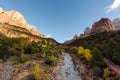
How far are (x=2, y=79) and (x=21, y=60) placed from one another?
11.9m

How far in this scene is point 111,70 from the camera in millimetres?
22562

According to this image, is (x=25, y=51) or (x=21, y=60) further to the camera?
(x=25, y=51)

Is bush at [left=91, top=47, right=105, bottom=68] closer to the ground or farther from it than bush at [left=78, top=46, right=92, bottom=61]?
closer to the ground

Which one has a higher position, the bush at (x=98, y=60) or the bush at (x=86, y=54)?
the bush at (x=86, y=54)

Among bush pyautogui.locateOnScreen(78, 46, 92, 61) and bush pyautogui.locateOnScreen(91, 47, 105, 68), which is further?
bush pyautogui.locateOnScreen(78, 46, 92, 61)

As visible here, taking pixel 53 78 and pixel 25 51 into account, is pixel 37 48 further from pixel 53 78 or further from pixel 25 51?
pixel 53 78

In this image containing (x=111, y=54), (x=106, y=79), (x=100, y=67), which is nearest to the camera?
(x=106, y=79)

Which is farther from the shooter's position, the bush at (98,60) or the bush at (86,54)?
the bush at (86,54)

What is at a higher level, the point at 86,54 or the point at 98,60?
the point at 86,54

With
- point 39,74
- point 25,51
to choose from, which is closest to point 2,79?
point 39,74

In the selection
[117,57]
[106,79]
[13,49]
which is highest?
[13,49]

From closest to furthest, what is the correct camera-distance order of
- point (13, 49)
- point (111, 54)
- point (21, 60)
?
point (111, 54)
point (21, 60)
point (13, 49)

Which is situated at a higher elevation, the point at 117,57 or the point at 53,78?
the point at 117,57

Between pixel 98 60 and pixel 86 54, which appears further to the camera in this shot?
pixel 86 54
